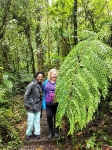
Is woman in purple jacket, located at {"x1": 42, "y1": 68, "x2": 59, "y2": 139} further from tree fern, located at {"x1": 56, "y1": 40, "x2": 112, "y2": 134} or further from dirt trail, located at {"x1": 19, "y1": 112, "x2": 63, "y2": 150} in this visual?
tree fern, located at {"x1": 56, "y1": 40, "x2": 112, "y2": 134}

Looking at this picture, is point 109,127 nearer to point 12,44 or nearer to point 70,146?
point 70,146

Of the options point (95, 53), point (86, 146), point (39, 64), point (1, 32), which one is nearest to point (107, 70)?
point (95, 53)

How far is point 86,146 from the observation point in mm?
6180

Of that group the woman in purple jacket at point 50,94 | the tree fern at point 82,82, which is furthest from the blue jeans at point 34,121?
the tree fern at point 82,82

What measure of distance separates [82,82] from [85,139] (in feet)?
13.1

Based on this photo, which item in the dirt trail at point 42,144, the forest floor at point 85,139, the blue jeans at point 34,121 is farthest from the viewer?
the blue jeans at point 34,121

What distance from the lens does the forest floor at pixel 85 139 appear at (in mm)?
6234

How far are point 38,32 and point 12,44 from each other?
5.60 ft

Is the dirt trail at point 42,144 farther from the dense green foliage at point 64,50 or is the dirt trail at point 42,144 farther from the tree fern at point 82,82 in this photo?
the tree fern at point 82,82

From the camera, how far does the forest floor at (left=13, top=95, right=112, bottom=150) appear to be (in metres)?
6.23

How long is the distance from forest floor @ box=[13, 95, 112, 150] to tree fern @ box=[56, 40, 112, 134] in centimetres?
316

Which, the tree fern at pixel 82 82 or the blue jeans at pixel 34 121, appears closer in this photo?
the tree fern at pixel 82 82

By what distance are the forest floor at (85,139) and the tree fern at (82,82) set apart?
10.4 feet

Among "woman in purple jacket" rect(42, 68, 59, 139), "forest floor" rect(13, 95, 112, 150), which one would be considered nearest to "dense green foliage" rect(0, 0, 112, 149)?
"forest floor" rect(13, 95, 112, 150)
